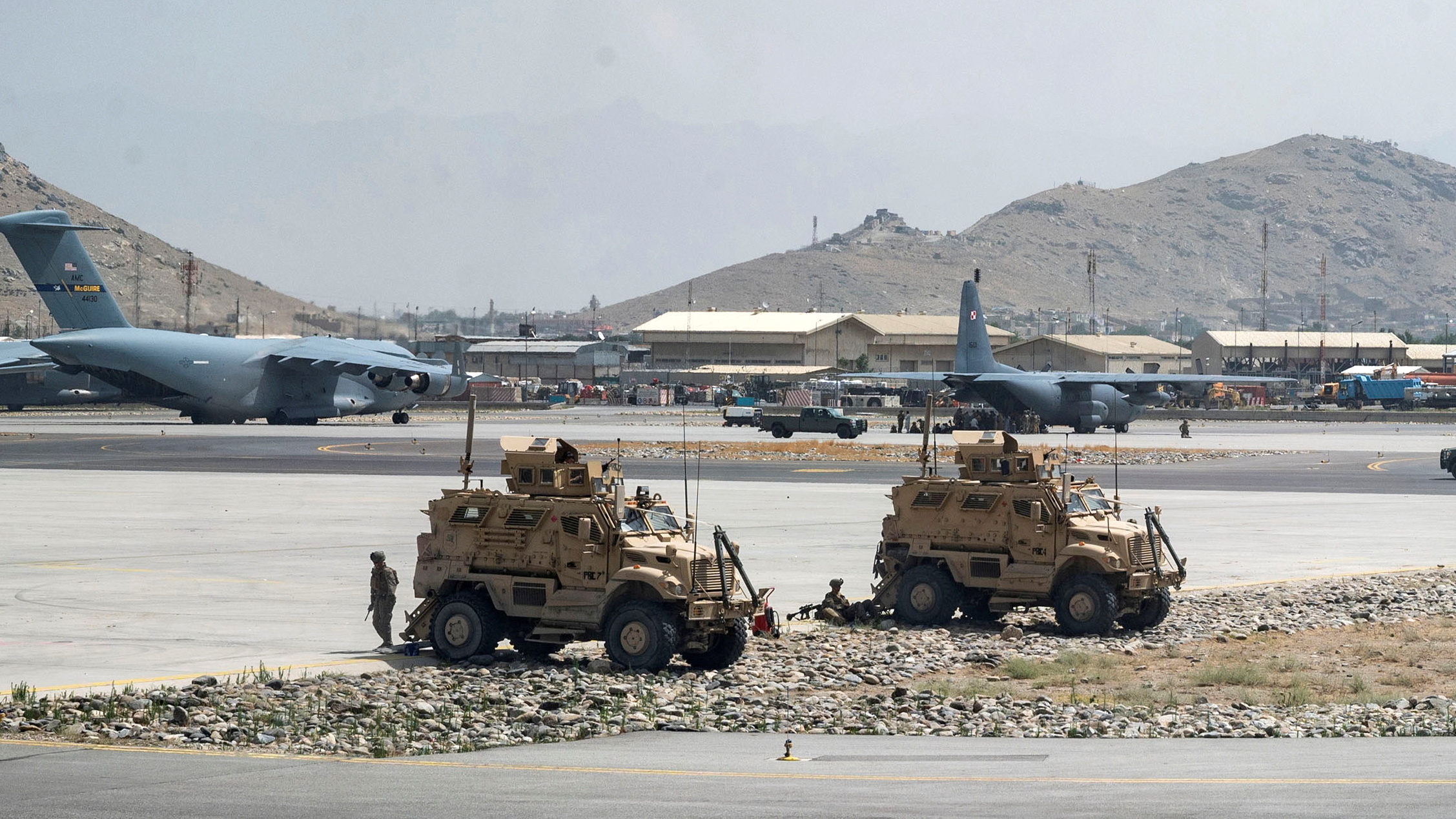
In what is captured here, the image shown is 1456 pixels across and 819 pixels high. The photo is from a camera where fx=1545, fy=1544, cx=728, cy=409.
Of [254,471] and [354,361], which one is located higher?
[354,361]

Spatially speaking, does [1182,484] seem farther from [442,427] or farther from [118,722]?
[442,427]

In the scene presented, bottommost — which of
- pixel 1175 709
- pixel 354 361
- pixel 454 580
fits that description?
pixel 1175 709

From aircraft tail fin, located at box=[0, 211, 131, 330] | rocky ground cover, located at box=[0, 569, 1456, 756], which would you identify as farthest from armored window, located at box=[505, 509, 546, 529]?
aircraft tail fin, located at box=[0, 211, 131, 330]

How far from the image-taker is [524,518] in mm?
18281

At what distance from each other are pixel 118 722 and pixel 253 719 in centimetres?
122

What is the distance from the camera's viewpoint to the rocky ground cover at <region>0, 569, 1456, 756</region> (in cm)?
1487

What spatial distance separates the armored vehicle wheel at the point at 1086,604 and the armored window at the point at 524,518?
762cm

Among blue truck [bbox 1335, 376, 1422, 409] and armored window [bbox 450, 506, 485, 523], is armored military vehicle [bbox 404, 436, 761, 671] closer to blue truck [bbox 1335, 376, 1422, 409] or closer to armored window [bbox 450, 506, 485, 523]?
armored window [bbox 450, 506, 485, 523]

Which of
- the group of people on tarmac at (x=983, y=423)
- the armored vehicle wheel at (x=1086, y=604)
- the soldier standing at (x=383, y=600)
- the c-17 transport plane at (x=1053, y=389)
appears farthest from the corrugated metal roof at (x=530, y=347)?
the soldier standing at (x=383, y=600)

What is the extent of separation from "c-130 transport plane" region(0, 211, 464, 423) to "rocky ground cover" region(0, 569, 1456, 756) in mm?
70191

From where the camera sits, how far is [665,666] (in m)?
17.9

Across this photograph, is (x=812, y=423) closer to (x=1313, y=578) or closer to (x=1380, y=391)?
(x=1313, y=578)

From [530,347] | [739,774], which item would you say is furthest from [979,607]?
[530,347]

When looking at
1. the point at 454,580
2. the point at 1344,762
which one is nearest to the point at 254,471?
the point at 454,580
